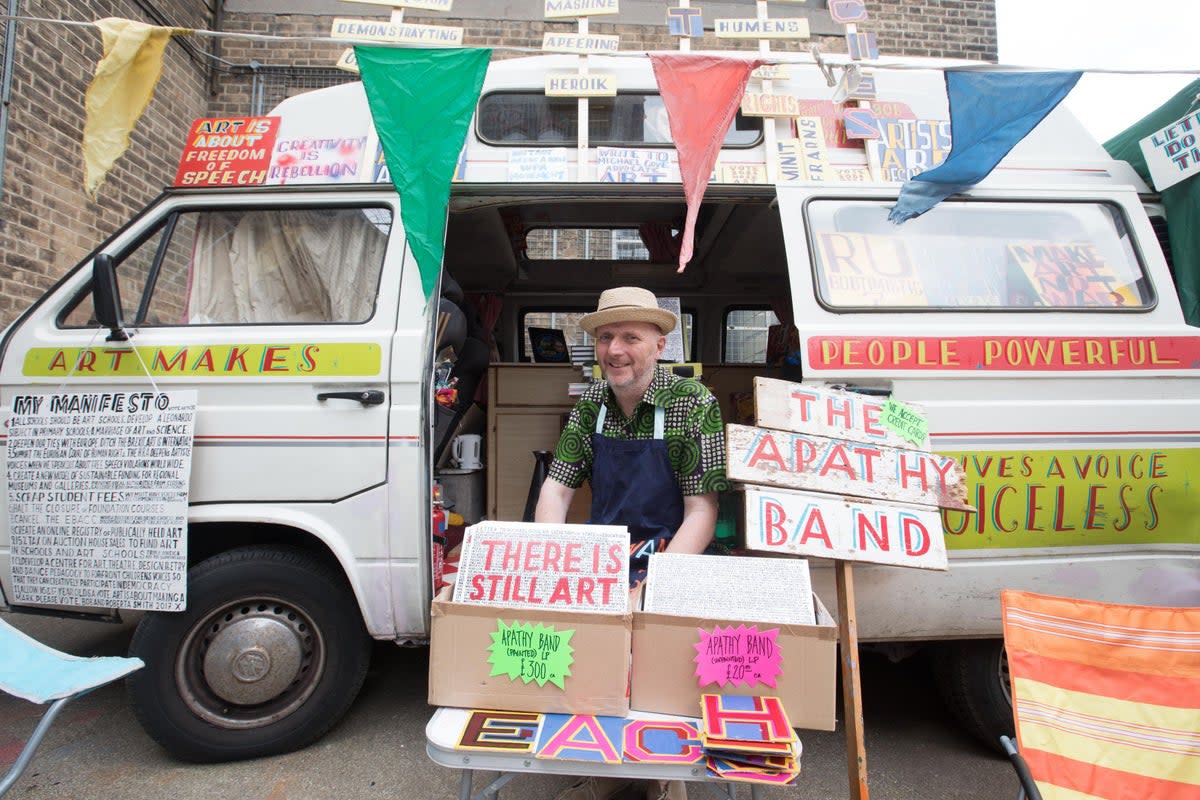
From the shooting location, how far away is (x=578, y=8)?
286 cm

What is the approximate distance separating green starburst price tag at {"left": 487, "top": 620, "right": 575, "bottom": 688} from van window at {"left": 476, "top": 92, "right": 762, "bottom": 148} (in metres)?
2.14

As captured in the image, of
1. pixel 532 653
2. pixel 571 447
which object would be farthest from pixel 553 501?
pixel 532 653

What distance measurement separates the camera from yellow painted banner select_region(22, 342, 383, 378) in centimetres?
254

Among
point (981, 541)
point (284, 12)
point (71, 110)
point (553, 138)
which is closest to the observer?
point (981, 541)

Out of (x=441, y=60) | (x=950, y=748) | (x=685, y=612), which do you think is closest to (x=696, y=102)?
(x=441, y=60)

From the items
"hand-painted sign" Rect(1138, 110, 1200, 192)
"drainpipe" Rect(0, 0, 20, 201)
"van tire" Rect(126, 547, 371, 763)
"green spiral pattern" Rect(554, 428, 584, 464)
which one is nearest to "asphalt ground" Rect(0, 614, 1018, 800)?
"van tire" Rect(126, 547, 371, 763)

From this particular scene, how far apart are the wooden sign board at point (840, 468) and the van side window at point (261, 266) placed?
1.66 m

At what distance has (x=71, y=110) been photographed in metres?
5.71

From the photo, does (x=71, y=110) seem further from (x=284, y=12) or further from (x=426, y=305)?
(x=426, y=305)

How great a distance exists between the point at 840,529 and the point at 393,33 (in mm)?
2808

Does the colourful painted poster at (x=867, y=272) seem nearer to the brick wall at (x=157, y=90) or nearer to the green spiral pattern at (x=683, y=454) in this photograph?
the green spiral pattern at (x=683, y=454)

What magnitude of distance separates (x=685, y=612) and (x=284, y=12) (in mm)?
9210

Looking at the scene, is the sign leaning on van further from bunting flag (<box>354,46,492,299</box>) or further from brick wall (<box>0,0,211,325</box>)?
brick wall (<box>0,0,211,325</box>)

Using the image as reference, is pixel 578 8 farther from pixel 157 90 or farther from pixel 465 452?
pixel 157 90
